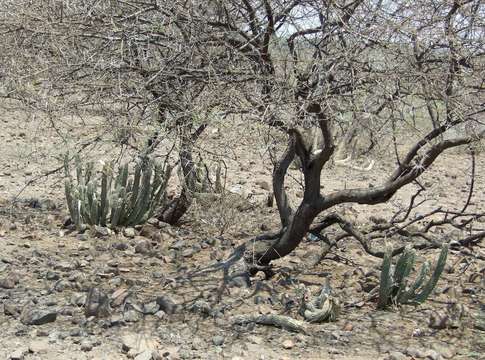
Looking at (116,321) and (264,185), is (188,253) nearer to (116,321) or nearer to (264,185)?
(116,321)

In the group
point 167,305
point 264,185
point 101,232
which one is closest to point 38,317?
point 167,305

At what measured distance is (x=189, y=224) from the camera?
800 cm

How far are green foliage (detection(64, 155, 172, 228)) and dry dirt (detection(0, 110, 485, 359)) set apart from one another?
0.29 m

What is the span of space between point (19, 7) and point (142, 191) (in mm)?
2479

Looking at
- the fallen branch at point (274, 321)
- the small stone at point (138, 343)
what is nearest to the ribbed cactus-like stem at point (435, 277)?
the fallen branch at point (274, 321)

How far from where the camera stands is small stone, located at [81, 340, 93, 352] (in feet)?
13.4

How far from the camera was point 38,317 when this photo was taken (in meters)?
4.46

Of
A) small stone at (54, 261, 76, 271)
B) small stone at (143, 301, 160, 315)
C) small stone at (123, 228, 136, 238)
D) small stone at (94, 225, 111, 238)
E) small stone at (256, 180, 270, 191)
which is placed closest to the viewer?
small stone at (143, 301, 160, 315)

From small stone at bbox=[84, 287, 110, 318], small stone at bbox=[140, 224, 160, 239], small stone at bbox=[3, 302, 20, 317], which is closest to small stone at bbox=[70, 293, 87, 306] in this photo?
small stone at bbox=[84, 287, 110, 318]

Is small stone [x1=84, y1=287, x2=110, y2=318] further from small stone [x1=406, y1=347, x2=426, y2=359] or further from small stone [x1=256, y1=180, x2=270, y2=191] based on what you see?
small stone [x1=256, y1=180, x2=270, y2=191]

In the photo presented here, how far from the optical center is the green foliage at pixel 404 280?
15.6 feet

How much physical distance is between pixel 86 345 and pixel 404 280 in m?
2.06

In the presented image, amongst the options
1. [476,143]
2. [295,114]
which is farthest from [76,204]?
[476,143]

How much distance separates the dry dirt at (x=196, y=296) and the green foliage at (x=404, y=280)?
3.4 inches
